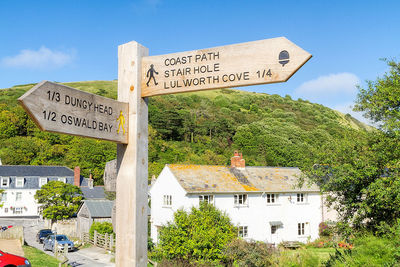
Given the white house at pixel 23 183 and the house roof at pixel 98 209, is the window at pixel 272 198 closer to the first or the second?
the house roof at pixel 98 209

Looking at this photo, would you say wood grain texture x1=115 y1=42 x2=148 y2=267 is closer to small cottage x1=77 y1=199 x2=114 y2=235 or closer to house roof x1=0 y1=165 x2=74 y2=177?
small cottage x1=77 y1=199 x2=114 y2=235

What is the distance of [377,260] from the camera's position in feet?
30.4

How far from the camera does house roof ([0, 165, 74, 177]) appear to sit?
54.0 meters

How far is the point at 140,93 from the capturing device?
3168mm

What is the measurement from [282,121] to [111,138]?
84.4 metres

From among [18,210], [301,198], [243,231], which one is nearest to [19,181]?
[18,210]

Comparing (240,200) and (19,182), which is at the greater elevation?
(19,182)

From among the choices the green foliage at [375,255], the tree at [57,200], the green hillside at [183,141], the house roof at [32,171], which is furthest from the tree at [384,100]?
the house roof at [32,171]

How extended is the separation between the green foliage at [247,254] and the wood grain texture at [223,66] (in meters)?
15.3

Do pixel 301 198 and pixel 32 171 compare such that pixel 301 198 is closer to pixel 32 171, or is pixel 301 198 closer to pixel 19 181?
pixel 32 171

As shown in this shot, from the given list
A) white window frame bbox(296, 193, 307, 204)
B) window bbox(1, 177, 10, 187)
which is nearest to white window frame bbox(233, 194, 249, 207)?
white window frame bbox(296, 193, 307, 204)

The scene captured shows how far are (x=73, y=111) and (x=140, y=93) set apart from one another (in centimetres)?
63

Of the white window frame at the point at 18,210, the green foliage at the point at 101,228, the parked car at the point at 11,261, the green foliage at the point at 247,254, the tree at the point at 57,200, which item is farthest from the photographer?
the white window frame at the point at 18,210

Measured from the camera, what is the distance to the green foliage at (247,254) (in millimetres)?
17453
